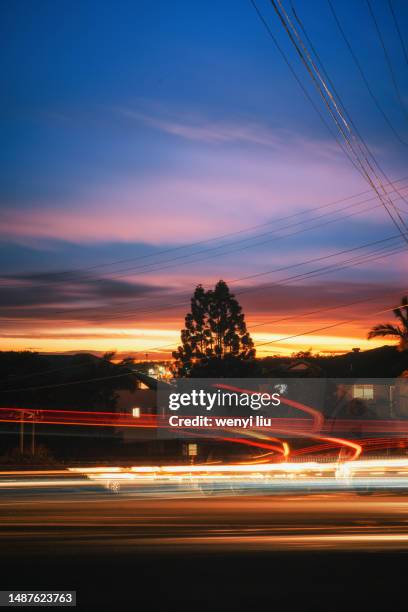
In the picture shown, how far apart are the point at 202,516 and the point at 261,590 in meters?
7.82

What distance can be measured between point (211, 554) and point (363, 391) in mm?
45614

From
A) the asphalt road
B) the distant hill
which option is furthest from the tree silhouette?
the asphalt road

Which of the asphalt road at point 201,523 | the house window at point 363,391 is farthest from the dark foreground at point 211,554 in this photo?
the house window at point 363,391

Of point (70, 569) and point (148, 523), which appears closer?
point (70, 569)

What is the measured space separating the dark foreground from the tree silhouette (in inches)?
1665

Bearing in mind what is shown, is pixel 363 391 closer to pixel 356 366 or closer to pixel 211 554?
pixel 356 366

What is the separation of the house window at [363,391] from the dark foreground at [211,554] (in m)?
36.9

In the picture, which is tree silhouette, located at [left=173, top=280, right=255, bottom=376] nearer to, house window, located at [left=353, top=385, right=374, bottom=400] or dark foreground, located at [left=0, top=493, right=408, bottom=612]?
house window, located at [left=353, top=385, right=374, bottom=400]

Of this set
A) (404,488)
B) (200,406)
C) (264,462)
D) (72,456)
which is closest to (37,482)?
(264,462)

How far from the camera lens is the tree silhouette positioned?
61656 millimetres

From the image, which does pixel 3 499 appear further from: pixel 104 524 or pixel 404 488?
pixel 404 488

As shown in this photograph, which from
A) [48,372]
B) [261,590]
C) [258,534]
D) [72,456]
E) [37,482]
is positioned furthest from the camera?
[48,372]

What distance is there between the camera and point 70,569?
Answer: 34.3 feet

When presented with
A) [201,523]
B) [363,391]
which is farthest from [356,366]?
[201,523]
